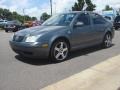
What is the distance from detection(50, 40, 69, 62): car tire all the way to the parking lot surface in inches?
7.2

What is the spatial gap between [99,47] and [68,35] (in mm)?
2609

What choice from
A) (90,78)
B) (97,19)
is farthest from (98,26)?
(90,78)

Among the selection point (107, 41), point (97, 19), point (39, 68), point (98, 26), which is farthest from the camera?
point (107, 41)

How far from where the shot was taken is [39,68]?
6809 millimetres

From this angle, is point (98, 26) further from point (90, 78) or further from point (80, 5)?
point (80, 5)

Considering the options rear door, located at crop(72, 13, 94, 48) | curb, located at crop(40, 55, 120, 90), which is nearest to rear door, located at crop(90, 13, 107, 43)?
rear door, located at crop(72, 13, 94, 48)

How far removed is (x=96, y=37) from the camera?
30.0 feet

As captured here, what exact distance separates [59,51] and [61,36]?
449 mm

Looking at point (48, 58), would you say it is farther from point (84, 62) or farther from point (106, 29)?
point (106, 29)

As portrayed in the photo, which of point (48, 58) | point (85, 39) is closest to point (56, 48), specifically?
point (48, 58)

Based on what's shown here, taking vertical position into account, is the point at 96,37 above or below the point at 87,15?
below

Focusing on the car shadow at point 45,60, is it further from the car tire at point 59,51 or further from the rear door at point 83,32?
the rear door at point 83,32

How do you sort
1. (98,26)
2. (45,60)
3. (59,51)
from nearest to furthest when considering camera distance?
(59,51) → (45,60) → (98,26)

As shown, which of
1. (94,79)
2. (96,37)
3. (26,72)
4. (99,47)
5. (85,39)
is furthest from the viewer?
(99,47)
